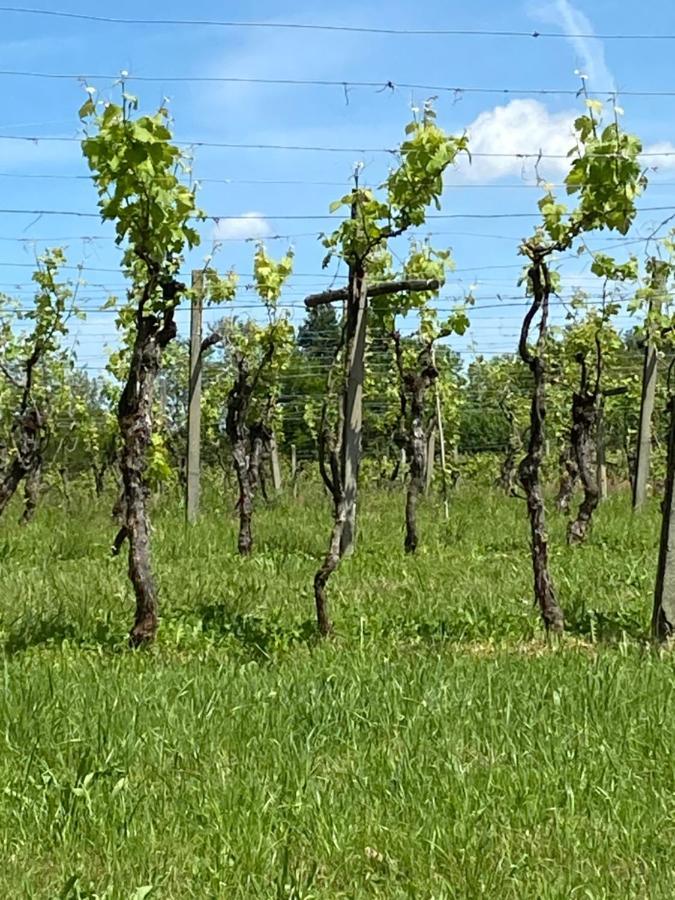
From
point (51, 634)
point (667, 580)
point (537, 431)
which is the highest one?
point (537, 431)

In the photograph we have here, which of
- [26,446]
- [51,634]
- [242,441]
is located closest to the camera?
[51,634]

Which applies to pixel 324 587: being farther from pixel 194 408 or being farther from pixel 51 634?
pixel 194 408

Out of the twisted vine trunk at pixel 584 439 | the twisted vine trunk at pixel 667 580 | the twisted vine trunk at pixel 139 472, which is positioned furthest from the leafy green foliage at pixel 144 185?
the twisted vine trunk at pixel 584 439

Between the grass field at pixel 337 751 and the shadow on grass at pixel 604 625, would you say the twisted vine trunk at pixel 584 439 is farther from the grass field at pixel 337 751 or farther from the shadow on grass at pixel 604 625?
the shadow on grass at pixel 604 625

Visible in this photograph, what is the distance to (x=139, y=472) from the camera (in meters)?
6.67

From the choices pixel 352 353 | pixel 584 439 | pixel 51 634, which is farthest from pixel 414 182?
pixel 584 439

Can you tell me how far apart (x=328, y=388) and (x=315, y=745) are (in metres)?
3.45

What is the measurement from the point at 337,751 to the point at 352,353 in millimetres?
3964

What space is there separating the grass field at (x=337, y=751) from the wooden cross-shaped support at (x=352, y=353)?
3.36 feet

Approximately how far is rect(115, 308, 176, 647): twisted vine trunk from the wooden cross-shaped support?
54.3 inches

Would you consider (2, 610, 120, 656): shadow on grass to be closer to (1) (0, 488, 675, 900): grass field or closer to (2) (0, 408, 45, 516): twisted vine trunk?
(1) (0, 488, 675, 900): grass field

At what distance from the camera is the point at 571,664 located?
18.6ft

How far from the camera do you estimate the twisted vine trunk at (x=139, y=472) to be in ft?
21.8

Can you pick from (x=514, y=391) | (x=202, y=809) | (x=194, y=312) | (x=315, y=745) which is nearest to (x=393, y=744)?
(x=315, y=745)
